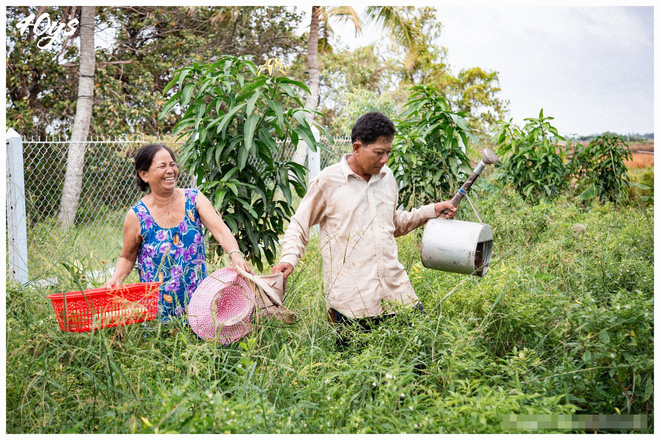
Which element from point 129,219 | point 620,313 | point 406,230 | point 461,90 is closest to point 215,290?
point 129,219

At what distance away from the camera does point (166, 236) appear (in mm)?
2531

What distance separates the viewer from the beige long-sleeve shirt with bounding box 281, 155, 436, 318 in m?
2.44

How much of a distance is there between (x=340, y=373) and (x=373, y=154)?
943 mm

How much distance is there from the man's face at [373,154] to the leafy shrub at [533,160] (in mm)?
4615

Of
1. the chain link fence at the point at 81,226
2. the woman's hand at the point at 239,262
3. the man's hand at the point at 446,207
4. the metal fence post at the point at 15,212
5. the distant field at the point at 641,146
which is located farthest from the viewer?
the distant field at the point at 641,146

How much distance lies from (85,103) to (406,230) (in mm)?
6102

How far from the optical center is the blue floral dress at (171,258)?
2520mm

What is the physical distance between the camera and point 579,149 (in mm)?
7754

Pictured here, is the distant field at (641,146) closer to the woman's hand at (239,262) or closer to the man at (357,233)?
→ the man at (357,233)

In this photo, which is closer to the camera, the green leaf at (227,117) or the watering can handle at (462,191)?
the watering can handle at (462,191)

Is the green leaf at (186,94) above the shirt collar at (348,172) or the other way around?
above

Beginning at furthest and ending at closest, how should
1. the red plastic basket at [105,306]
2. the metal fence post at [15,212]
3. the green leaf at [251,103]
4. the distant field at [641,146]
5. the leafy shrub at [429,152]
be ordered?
the distant field at [641,146] → the leafy shrub at [429,152] → the metal fence post at [15,212] → the green leaf at [251,103] → the red plastic basket at [105,306]

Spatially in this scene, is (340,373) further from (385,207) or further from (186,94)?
(186,94)

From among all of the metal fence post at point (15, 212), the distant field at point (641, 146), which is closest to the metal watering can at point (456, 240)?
the metal fence post at point (15, 212)
